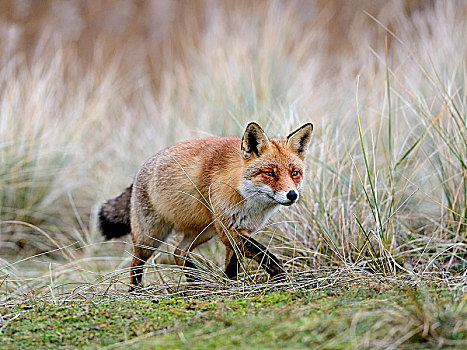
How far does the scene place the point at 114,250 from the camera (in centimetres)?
564

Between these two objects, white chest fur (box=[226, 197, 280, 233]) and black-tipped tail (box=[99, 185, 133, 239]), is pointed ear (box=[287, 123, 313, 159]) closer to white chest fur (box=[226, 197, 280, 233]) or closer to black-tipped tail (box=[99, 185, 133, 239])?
white chest fur (box=[226, 197, 280, 233])

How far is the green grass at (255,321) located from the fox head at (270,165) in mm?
592

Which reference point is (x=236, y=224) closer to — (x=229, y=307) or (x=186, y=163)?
(x=186, y=163)

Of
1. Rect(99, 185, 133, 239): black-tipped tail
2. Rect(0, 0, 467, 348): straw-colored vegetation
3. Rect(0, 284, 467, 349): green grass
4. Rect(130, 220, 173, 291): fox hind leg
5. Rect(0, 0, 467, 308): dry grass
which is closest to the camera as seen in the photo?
Rect(0, 284, 467, 349): green grass

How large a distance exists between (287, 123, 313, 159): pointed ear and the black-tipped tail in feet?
4.87

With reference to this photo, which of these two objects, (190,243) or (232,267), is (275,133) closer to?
(190,243)

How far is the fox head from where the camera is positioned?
3090 mm

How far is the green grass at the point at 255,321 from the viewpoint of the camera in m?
1.94

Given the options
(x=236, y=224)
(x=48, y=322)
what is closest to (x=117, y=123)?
(x=236, y=224)

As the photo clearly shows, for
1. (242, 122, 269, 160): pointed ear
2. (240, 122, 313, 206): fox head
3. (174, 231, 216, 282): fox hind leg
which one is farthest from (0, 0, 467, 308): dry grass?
(242, 122, 269, 160): pointed ear

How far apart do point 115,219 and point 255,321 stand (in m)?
2.28

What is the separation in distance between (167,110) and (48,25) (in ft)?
16.5

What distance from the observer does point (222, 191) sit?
3.33 meters

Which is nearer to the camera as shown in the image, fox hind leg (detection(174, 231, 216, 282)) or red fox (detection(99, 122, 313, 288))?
red fox (detection(99, 122, 313, 288))
